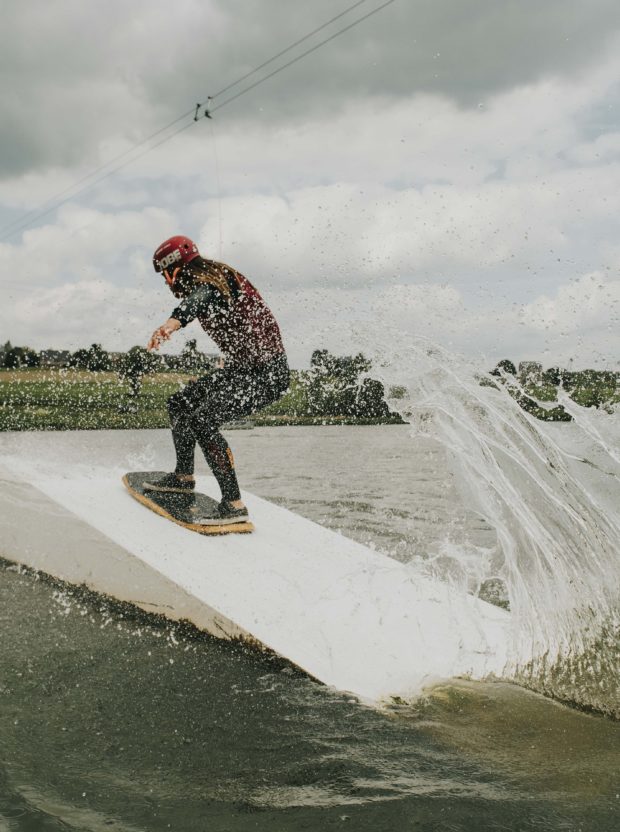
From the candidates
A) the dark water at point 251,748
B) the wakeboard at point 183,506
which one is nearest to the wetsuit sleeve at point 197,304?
the wakeboard at point 183,506

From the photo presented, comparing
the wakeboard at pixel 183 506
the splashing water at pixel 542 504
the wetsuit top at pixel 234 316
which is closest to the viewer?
the splashing water at pixel 542 504

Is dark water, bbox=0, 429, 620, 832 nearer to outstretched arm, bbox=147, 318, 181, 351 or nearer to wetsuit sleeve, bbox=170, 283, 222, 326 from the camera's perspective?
outstretched arm, bbox=147, 318, 181, 351

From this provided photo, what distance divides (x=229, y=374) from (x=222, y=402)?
7.9 inches

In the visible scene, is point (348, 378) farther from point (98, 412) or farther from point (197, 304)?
point (98, 412)

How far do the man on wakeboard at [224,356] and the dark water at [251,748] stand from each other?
4.18 ft

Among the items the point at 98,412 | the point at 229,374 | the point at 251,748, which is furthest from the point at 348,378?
the point at 98,412

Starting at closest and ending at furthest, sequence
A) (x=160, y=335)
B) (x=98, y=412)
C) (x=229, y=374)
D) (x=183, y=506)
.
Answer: (x=160, y=335) → (x=229, y=374) → (x=183, y=506) → (x=98, y=412)

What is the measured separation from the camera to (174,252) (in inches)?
179

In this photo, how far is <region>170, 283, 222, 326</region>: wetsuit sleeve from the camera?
4.33m

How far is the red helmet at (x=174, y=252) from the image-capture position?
4531 millimetres

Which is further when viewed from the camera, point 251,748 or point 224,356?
point 224,356

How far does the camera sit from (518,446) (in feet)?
11.8

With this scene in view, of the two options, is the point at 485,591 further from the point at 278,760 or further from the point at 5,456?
the point at 5,456

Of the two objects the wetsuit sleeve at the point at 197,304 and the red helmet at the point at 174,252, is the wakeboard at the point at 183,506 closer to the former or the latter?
the wetsuit sleeve at the point at 197,304
